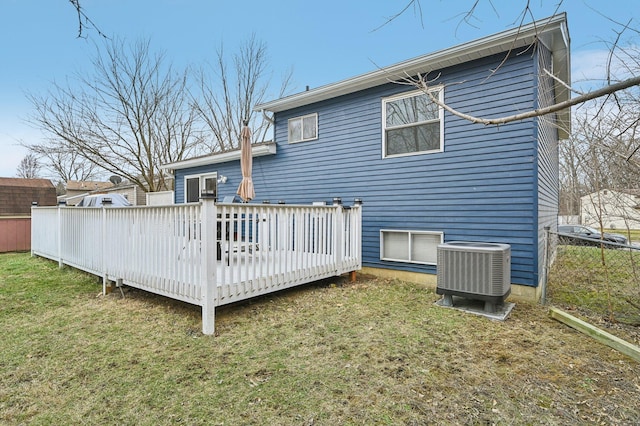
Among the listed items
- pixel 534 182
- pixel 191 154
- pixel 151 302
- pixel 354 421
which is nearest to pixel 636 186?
pixel 534 182

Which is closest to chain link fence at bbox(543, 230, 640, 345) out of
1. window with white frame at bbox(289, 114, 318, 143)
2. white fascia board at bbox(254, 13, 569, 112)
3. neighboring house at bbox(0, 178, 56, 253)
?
white fascia board at bbox(254, 13, 569, 112)


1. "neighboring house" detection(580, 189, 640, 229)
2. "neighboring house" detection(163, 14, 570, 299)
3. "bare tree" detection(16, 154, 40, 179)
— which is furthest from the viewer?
"bare tree" detection(16, 154, 40, 179)

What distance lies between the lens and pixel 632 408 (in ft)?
7.35

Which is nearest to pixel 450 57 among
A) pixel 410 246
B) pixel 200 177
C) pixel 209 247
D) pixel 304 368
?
pixel 410 246

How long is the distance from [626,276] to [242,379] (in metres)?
5.22

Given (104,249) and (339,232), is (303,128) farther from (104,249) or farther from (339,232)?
(104,249)

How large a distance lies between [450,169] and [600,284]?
11.7ft

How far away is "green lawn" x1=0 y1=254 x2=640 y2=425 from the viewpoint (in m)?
2.19

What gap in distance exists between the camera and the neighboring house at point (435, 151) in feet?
15.8

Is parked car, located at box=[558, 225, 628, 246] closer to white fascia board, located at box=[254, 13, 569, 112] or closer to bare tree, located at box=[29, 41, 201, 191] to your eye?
white fascia board, located at box=[254, 13, 569, 112]

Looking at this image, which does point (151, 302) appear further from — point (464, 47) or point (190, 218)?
point (464, 47)

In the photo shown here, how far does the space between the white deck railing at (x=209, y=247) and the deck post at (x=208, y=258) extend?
1cm

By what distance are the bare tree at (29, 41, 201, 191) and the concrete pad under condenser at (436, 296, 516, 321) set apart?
13.3 metres

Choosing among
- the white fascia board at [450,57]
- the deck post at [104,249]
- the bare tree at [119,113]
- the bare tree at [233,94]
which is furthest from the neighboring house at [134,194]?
the white fascia board at [450,57]
